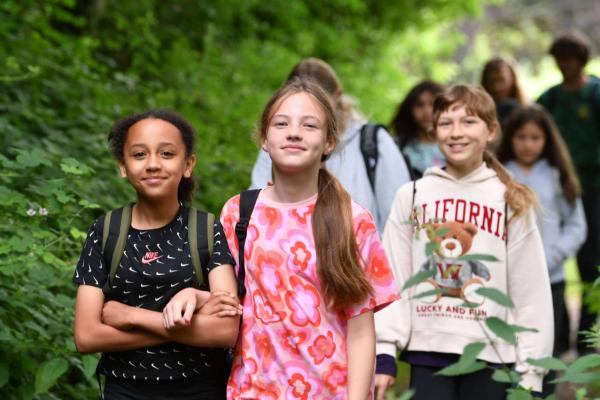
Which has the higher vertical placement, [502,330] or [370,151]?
[370,151]

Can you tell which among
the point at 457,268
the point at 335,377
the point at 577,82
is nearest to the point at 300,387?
the point at 335,377

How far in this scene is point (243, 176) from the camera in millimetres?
9492

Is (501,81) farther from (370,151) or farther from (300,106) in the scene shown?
(300,106)

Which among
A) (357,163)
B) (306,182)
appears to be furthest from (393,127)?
(306,182)

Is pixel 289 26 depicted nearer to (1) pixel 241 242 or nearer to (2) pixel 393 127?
(2) pixel 393 127

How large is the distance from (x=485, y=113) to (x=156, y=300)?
2295 millimetres

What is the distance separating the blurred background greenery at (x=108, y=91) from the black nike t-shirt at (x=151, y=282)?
75 centimetres

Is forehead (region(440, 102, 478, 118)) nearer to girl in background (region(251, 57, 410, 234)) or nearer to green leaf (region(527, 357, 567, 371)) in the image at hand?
girl in background (region(251, 57, 410, 234))

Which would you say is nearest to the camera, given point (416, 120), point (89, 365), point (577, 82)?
point (89, 365)

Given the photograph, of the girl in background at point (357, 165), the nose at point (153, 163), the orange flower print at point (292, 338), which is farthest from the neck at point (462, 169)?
the nose at point (153, 163)

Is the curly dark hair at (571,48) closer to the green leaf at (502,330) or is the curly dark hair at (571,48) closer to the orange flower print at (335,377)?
the orange flower print at (335,377)

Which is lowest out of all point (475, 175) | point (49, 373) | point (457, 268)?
point (49, 373)

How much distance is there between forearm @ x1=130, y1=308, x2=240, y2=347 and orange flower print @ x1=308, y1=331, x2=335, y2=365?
32 centimetres

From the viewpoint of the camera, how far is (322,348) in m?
3.83
